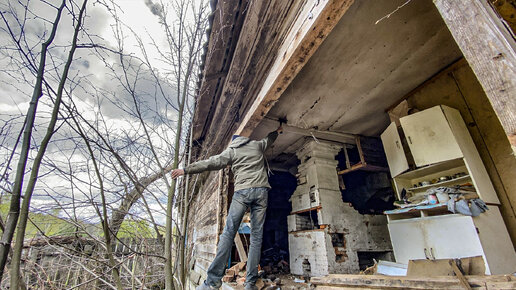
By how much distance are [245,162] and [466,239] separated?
2.45 meters

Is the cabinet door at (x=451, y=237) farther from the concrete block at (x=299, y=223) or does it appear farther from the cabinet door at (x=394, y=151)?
the concrete block at (x=299, y=223)

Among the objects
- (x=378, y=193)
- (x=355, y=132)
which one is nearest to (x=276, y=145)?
(x=355, y=132)

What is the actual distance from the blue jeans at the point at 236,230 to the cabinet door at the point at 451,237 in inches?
75.3

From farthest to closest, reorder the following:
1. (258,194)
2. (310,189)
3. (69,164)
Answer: (310,189) → (258,194) → (69,164)

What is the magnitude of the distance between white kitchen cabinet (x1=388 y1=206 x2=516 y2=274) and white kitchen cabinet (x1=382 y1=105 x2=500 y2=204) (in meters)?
0.27

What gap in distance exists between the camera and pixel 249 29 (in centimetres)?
238

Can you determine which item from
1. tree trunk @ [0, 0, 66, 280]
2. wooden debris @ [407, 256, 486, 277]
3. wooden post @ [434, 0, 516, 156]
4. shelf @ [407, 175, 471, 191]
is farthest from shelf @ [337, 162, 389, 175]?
tree trunk @ [0, 0, 66, 280]

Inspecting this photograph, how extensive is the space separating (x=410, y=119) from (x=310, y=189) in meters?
1.89

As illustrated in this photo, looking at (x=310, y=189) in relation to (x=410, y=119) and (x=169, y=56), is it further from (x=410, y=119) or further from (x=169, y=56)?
(x=169, y=56)

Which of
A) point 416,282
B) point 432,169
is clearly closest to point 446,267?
point 416,282

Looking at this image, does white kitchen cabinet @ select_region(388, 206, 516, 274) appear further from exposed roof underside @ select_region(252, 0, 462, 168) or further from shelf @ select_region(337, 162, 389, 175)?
exposed roof underside @ select_region(252, 0, 462, 168)

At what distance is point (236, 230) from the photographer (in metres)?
2.52

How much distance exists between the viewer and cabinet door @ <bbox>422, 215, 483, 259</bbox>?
2.13 m

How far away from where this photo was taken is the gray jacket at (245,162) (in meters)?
2.70
